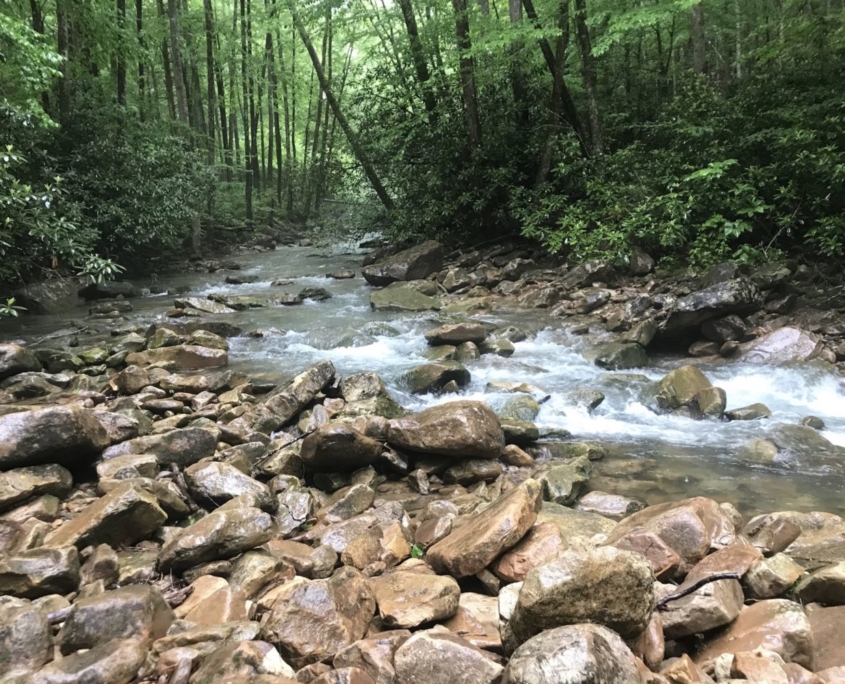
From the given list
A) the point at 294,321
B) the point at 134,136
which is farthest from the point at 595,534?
the point at 134,136

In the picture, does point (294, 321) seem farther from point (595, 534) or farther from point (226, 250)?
point (226, 250)

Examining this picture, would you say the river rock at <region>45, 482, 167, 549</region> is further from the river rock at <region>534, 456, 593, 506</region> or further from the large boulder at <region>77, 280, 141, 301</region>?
the large boulder at <region>77, 280, 141, 301</region>

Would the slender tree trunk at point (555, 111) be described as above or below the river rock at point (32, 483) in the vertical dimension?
above

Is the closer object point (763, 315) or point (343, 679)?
point (343, 679)

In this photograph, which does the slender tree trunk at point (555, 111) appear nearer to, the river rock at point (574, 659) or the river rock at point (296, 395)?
the river rock at point (296, 395)

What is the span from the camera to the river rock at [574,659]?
1976 mm

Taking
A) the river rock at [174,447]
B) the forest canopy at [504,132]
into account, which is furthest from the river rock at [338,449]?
the forest canopy at [504,132]

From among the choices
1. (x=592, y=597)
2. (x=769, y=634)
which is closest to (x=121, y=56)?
(x=592, y=597)

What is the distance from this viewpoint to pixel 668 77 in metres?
17.1

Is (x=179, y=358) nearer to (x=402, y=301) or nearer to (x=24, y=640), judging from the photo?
(x=402, y=301)

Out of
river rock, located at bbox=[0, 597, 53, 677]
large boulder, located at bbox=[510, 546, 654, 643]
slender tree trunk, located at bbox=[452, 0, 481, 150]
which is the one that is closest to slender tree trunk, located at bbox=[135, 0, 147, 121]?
slender tree trunk, located at bbox=[452, 0, 481, 150]

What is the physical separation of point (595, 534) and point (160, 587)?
3.02m

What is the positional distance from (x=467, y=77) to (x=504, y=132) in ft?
5.84

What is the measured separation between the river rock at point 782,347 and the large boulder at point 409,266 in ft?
26.9
